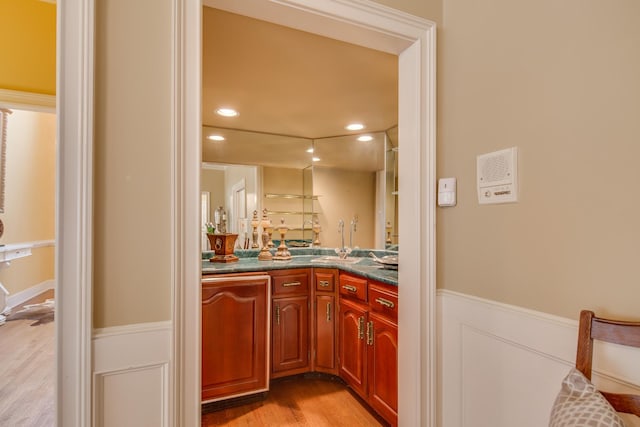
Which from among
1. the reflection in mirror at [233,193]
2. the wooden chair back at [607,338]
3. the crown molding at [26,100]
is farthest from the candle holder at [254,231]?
the wooden chair back at [607,338]

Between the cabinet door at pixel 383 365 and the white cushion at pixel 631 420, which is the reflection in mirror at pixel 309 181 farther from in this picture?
the white cushion at pixel 631 420

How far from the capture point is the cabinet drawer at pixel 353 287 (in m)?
2.14

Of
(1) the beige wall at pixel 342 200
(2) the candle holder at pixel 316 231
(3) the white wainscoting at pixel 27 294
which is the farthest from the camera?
(3) the white wainscoting at pixel 27 294

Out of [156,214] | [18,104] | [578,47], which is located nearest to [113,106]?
[156,214]

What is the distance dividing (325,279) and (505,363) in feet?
4.91

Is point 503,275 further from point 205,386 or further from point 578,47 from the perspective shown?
point 205,386

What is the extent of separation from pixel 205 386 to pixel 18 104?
7.85ft

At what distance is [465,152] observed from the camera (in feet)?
4.24

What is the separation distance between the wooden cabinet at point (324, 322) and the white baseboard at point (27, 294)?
4.12 meters

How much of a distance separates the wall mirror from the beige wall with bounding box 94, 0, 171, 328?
0.78 m

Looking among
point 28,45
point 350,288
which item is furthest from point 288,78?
point 28,45

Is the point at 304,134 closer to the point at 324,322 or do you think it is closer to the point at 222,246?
the point at 222,246

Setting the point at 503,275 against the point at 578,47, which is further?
the point at 503,275

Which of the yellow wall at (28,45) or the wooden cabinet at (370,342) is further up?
the yellow wall at (28,45)
